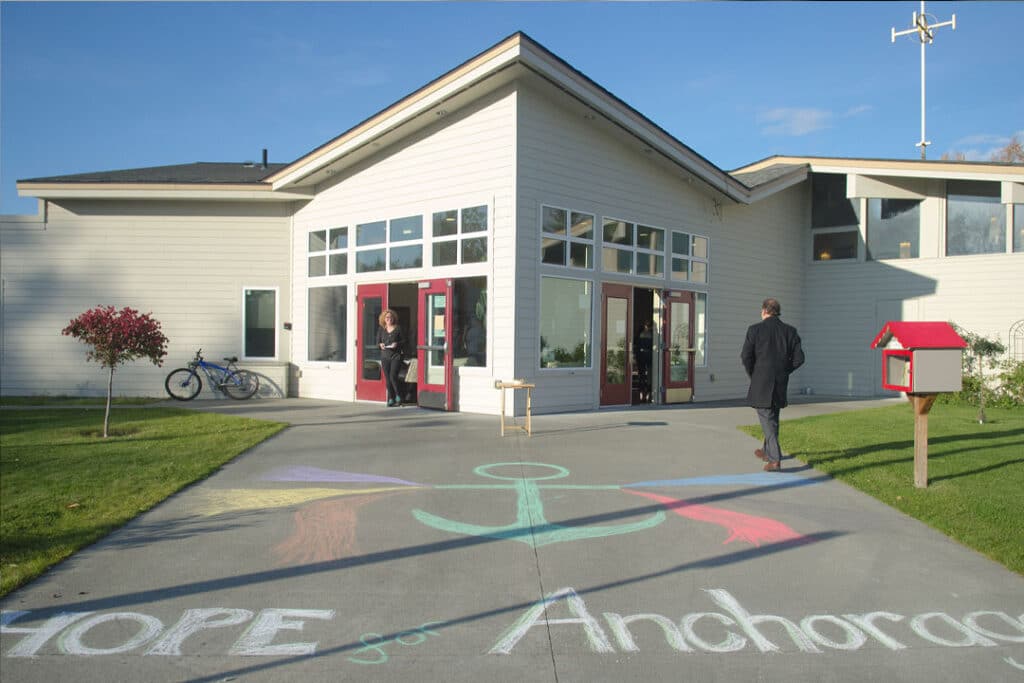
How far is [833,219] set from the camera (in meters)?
19.6

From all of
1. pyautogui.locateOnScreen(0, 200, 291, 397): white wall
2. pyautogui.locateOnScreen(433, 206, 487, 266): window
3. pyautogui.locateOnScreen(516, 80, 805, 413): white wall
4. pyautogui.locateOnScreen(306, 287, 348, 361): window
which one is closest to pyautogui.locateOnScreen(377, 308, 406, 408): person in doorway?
pyautogui.locateOnScreen(433, 206, 487, 266): window

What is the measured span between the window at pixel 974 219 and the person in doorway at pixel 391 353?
13.7 meters

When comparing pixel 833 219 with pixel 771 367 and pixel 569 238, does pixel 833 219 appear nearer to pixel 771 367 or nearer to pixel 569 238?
pixel 569 238

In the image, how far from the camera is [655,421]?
12.1 metres

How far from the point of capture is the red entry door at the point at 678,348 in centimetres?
1525

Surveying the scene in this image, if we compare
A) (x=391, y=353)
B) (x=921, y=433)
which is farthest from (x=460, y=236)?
(x=921, y=433)

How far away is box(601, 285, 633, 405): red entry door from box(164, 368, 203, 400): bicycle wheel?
8739 mm

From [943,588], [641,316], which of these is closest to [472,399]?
[641,316]

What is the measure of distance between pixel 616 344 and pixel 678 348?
2.20m

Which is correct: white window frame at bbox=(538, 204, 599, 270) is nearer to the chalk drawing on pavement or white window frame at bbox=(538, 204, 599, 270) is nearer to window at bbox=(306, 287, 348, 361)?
window at bbox=(306, 287, 348, 361)

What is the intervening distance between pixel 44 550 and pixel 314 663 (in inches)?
109

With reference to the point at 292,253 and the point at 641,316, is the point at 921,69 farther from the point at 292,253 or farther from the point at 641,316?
the point at 292,253

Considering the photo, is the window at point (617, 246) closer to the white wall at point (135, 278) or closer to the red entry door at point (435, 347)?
the red entry door at point (435, 347)

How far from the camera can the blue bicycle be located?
51.9 feet
